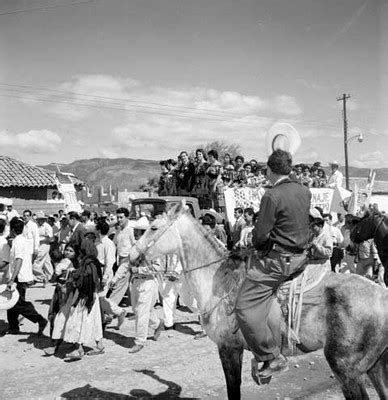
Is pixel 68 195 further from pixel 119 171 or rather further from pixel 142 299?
pixel 119 171

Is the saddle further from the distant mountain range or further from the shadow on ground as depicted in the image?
the distant mountain range

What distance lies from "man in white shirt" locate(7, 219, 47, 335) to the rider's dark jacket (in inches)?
222

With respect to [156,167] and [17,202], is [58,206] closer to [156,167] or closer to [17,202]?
[17,202]

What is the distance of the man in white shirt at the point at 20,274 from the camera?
28.6 feet

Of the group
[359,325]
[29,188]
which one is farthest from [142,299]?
[29,188]

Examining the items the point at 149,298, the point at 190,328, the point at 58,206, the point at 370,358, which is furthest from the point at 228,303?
the point at 58,206

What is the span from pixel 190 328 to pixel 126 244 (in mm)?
2437

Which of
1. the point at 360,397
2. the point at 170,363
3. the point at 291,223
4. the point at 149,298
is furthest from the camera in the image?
the point at 149,298

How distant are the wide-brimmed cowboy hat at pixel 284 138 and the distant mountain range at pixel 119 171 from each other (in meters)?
108

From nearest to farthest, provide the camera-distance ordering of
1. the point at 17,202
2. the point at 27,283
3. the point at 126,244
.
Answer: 1. the point at 27,283
2. the point at 126,244
3. the point at 17,202

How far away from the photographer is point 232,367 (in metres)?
5.02

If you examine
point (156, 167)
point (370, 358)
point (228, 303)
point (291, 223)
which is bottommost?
point (370, 358)

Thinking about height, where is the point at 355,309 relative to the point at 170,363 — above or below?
above

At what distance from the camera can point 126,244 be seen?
10.5 metres
